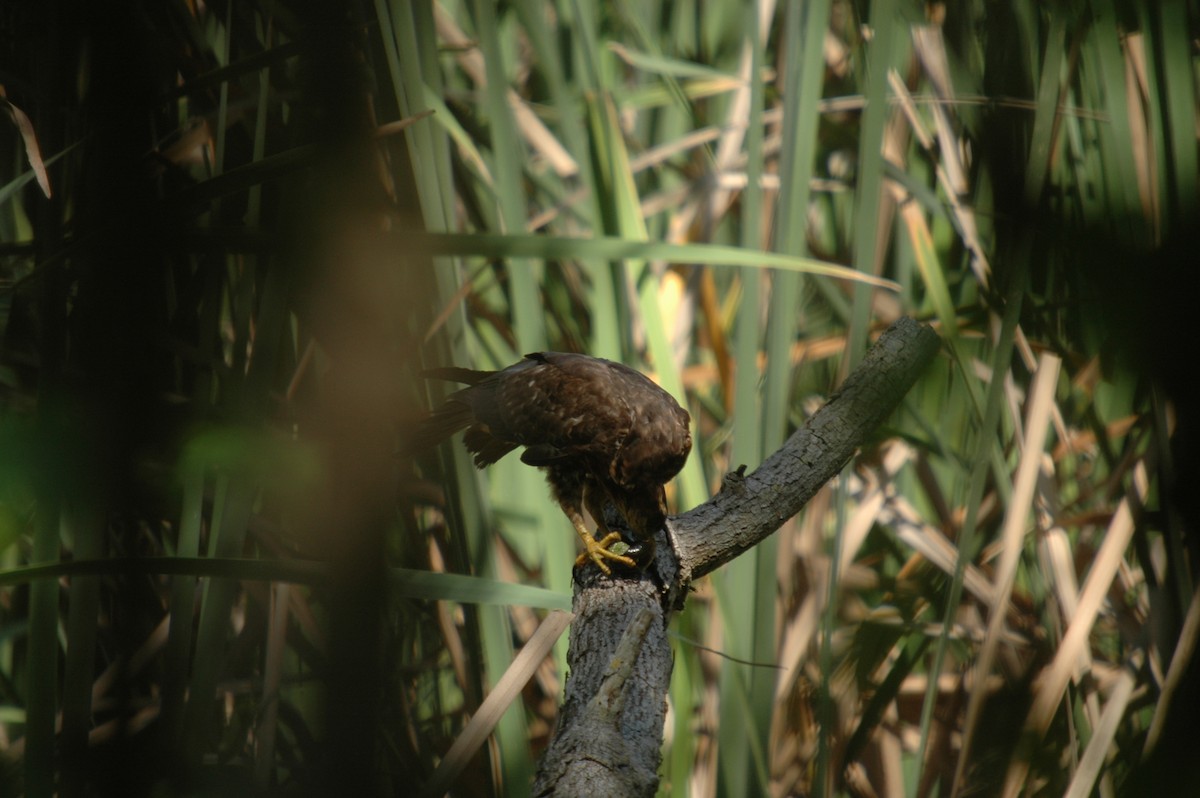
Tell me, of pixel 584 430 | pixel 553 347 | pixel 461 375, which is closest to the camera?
pixel 584 430

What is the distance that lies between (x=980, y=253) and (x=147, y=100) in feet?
5.99

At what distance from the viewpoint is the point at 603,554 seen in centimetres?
133

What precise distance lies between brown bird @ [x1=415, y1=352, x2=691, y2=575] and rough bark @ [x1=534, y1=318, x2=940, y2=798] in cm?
5

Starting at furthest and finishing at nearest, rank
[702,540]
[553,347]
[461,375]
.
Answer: [553,347] → [461,375] → [702,540]

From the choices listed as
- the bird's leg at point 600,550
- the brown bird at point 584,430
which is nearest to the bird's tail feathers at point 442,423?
the brown bird at point 584,430

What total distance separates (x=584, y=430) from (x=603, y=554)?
0.79 feet

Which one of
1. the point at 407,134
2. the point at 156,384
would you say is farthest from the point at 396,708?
the point at 156,384

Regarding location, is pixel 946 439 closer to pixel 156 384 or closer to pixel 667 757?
pixel 667 757

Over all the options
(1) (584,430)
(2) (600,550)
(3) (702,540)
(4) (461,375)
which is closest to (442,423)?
(4) (461,375)

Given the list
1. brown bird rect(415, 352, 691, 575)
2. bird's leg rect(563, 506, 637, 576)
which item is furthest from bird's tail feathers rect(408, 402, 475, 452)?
bird's leg rect(563, 506, 637, 576)

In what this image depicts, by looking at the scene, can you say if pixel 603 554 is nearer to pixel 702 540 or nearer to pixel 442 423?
pixel 702 540

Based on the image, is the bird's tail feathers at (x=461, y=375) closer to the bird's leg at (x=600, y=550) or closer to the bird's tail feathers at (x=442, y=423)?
the bird's tail feathers at (x=442, y=423)

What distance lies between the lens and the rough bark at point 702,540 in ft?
3.25

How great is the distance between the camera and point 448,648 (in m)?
1.83
